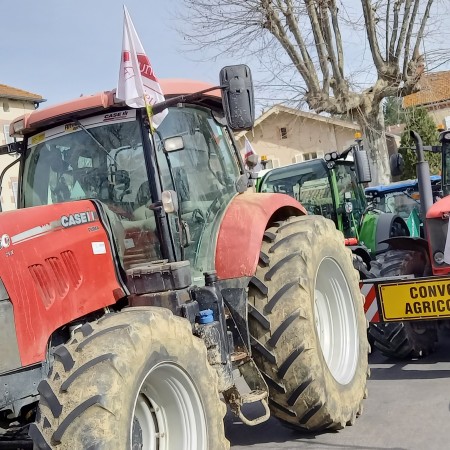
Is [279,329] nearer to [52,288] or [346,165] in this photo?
[52,288]

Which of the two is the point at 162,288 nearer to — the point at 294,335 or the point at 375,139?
the point at 294,335

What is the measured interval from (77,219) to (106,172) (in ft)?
1.66

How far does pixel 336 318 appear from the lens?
5.21 m

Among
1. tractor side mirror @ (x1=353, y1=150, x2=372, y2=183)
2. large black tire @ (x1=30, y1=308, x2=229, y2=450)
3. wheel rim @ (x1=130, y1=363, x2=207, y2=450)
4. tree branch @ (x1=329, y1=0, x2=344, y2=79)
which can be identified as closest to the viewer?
large black tire @ (x1=30, y1=308, x2=229, y2=450)

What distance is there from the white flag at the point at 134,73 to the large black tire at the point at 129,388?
3.97ft

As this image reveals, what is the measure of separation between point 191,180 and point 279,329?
1.08m

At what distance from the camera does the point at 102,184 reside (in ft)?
13.6

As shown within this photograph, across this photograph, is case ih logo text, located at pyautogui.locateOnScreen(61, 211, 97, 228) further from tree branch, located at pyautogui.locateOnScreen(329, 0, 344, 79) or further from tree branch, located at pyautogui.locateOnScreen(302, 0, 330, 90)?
tree branch, located at pyautogui.locateOnScreen(329, 0, 344, 79)

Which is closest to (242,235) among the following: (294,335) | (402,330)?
(294,335)

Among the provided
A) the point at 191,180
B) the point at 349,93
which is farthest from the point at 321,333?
the point at 349,93

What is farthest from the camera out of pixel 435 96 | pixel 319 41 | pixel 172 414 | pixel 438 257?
pixel 435 96

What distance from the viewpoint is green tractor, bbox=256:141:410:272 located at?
9.95 meters

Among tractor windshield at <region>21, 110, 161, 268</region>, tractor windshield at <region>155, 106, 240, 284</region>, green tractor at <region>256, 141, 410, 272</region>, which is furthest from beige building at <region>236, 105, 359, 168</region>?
tractor windshield at <region>21, 110, 161, 268</region>

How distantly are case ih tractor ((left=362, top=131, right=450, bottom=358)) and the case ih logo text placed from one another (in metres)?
2.94
